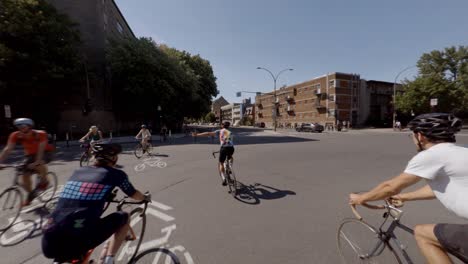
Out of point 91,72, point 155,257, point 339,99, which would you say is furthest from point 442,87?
point 91,72

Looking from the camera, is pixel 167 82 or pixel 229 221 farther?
pixel 167 82

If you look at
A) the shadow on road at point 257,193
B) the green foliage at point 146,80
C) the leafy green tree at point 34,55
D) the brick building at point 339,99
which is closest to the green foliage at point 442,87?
the brick building at point 339,99

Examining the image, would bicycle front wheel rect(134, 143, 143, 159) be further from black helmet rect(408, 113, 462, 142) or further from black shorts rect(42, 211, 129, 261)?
black helmet rect(408, 113, 462, 142)

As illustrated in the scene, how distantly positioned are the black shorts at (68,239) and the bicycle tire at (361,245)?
8.59 ft

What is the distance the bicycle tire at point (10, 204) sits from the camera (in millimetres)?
3746

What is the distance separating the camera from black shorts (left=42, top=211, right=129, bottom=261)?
5.37 feet

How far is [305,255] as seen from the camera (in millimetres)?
2773

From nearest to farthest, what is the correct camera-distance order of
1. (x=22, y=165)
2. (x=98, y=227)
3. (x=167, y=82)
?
(x=98, y=227) → (x=22, y=165) → (x=167, y=82)

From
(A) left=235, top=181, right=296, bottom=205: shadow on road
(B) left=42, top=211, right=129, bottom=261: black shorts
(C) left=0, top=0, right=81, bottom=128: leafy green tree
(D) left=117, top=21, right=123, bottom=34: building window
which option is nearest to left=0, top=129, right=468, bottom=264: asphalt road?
(A) left=235, top=181, right=296, bottom=205: shadow on road

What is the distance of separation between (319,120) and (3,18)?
5149 centimetres

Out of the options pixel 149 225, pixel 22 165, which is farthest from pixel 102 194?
pixel 22 165

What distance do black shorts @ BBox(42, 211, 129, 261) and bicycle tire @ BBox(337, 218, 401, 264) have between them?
Answer: 8.59 feet

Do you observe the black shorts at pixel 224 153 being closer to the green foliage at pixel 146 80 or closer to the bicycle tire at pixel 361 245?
the bicycle tire at pixel 361 245

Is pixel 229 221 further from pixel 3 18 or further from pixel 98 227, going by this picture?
pixel 3 18
